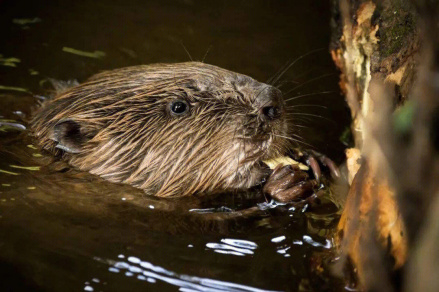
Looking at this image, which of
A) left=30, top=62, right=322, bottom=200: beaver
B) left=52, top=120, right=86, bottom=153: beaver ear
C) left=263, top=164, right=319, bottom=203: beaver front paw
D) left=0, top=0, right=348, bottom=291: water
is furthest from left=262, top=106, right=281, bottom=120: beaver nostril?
left=52, top=120, right=86, bottom=153: beaver ear

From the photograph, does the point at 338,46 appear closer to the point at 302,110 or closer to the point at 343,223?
the point at 302,110

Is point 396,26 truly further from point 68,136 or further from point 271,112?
point 68,136

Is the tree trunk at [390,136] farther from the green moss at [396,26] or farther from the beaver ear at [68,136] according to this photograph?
the beaver ear at [68,136]

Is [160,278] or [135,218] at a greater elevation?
[135,218]

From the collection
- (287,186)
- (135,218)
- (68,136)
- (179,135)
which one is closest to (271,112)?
(287,186)

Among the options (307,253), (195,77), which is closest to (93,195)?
(195,77)

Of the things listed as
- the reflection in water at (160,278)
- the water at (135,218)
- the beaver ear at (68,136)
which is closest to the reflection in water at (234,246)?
the water at (135,218)
